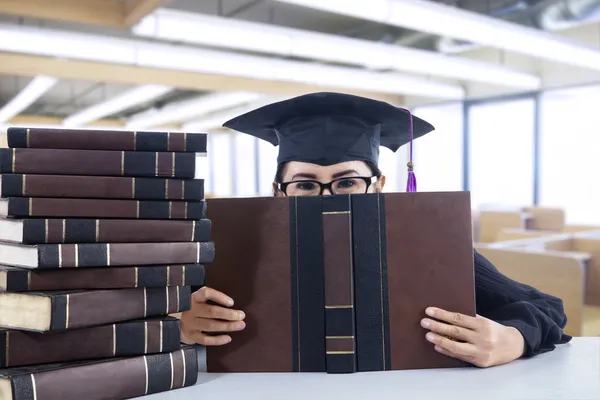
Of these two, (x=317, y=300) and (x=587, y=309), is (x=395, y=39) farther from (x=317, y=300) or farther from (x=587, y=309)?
(x=317, y=300)

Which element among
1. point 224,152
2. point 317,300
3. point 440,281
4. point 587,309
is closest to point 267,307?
point 317,300

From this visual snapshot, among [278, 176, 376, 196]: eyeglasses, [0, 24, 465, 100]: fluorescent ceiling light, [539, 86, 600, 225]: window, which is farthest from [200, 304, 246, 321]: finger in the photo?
[539, 86, 600, 225]: window

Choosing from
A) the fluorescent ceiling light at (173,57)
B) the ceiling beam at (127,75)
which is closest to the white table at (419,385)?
the fluorescent ceiling light at (173,57)

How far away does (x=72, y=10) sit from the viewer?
13.5 feet

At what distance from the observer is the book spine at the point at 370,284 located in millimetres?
938

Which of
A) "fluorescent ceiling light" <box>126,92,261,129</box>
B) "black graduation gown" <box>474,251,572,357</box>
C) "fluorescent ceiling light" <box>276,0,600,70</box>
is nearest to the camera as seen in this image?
"black graduation gown" <box>474,251,572,357</box>

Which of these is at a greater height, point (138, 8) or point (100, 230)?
point (138, 8)

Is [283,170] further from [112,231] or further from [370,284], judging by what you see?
[112,231]

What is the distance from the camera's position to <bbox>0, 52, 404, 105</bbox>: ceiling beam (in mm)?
5754

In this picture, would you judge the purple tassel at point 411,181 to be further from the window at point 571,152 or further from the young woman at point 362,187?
the window at point 571,152

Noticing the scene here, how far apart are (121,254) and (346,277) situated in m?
0.35

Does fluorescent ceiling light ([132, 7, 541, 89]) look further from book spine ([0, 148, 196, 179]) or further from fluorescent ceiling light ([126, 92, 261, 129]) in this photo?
book spine ([0, 148, 196, 179])

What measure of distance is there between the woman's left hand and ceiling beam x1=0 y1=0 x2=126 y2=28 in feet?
12.8

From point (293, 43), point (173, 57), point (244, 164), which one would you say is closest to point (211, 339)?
point (293, 43)
